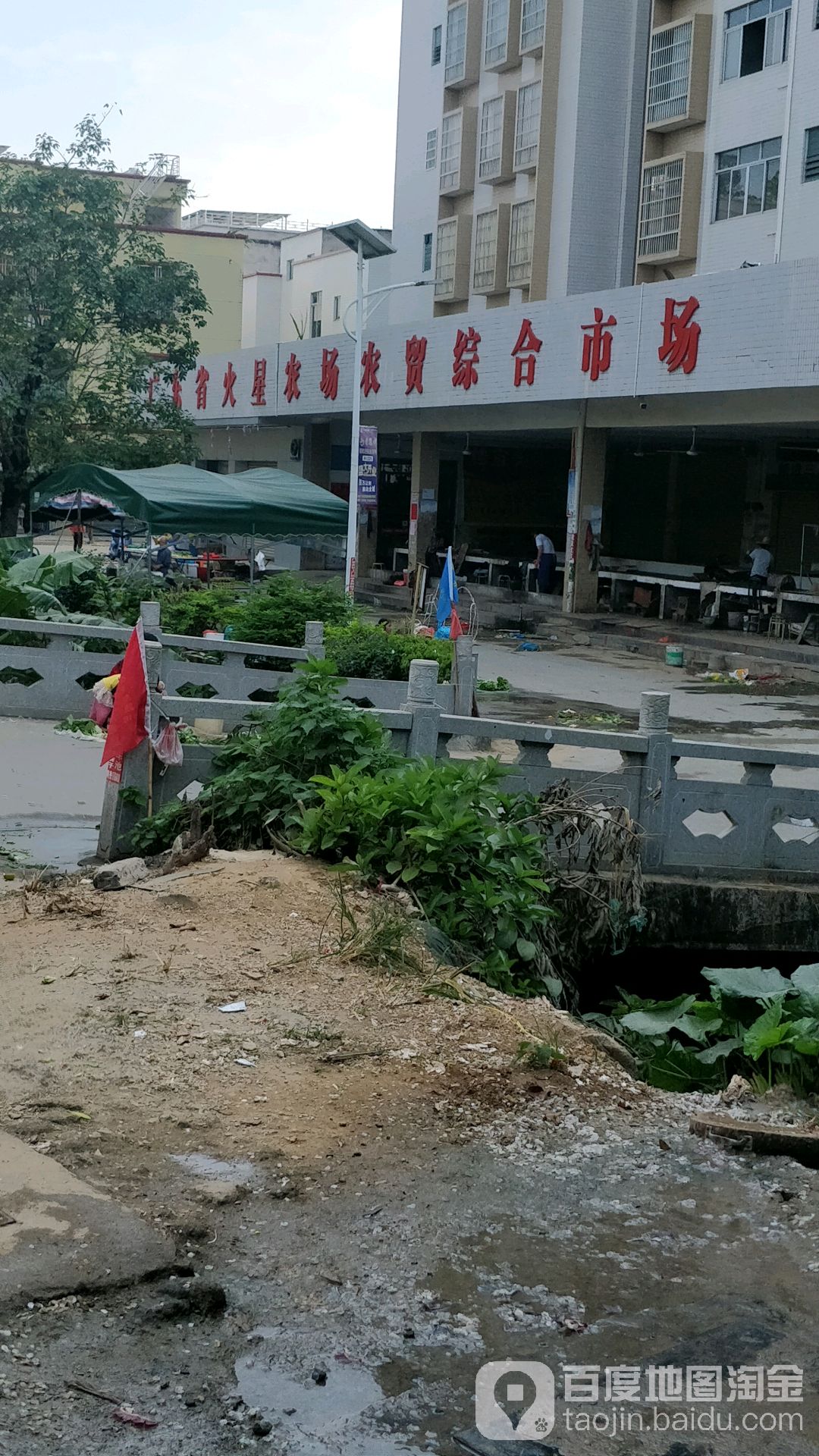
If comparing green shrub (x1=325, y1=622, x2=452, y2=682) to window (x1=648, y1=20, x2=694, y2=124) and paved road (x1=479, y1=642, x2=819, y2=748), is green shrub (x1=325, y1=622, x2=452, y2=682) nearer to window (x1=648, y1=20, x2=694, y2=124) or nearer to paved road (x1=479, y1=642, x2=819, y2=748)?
paved road (x1=479, y1=642, x2=819, y2=748)

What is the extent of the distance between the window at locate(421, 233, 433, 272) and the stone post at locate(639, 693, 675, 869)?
32.2 meters

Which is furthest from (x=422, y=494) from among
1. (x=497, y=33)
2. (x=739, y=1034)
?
(x=739, y=1034)

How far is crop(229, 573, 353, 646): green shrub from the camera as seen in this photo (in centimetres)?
1541

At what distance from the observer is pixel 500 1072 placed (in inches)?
223

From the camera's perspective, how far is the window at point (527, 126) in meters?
33.1

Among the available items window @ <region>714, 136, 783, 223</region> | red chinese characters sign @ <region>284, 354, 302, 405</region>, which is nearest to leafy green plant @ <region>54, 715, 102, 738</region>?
window @ <region>714, 136, 783, 223</region>

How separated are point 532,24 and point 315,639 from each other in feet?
82.3

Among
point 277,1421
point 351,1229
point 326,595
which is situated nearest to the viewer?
point 277,1421

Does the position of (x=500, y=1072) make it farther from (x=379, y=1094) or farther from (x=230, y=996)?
(x=230, y=996)

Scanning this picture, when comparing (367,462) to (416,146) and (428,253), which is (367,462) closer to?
(428,253)

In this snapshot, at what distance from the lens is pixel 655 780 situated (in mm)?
9008

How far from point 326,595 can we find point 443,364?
1439cm

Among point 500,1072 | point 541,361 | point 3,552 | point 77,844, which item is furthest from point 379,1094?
point 541,361

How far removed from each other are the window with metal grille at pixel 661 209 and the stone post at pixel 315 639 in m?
19.8
